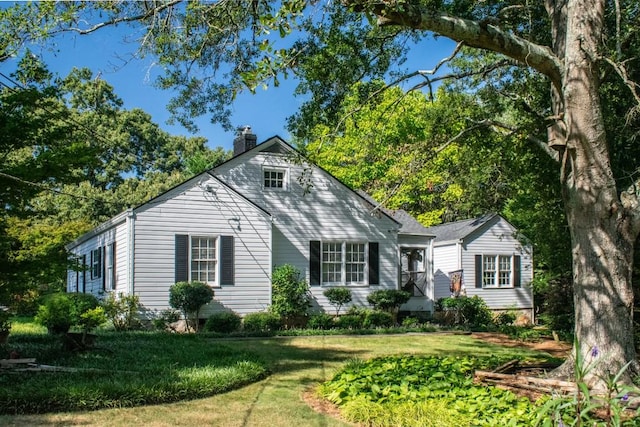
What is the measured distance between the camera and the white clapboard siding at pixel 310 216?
1936 centimetres

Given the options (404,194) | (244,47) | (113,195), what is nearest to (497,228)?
(404,194)

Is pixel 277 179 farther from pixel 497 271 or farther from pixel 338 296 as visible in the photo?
pixel 497 271

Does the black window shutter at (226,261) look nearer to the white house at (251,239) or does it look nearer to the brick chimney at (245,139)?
the white house at (251,239)

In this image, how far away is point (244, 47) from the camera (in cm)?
1061

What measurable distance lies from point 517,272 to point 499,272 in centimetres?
90

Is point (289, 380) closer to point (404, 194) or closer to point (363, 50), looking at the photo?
point (363, 50)

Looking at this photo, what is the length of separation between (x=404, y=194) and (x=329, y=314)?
1061 cm

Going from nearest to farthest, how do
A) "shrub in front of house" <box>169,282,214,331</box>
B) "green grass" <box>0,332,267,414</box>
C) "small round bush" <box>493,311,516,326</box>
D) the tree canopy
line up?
"green grass" <box>0,332,267,414</box> < the tree canopy < "shrub in front of house" <box>169,282,214,331</box> < "small round bush" <box>493,311,516,326</box>

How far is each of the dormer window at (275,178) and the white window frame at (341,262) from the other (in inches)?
93.9

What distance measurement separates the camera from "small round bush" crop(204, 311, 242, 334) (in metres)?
16.6

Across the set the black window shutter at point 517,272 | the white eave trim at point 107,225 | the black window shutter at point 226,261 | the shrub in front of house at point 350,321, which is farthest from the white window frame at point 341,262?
the black window shutter at point 517,272

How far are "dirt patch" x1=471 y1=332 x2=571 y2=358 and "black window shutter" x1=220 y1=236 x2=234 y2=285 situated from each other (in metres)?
7.42

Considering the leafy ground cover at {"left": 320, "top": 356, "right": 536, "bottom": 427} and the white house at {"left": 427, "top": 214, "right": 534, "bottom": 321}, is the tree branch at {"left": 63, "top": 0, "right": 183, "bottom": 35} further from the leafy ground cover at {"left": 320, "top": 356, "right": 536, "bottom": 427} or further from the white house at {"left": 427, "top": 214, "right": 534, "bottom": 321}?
the white house at {"left": 427, "top": 214, "right": 534, "bottom": 321}

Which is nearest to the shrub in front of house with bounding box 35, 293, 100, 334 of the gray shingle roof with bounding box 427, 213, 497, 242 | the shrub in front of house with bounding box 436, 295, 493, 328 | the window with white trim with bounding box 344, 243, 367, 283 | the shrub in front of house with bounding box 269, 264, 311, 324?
the shrub in front of house with bounding box 269, 264, 311, 324
